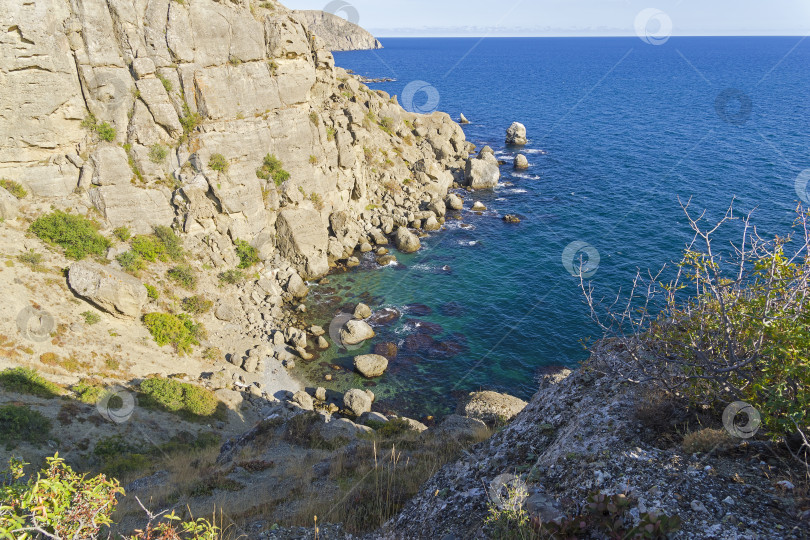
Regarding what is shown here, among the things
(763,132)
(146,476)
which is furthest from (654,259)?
(763,132)

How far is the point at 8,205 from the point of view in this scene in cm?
3450

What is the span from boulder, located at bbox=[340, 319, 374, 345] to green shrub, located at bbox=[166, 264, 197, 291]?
14207 millimetres

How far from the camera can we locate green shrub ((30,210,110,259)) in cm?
3481

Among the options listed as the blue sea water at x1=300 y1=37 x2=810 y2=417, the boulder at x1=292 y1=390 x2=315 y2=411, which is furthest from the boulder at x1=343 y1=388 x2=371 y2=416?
the boulder at x1=292 y1=390 x2=315 y2=411

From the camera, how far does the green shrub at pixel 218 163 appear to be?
42844mm

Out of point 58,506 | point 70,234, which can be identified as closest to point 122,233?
point 70,234

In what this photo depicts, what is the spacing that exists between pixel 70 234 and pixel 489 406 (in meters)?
35.2

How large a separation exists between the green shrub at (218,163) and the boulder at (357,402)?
2561 centimetres

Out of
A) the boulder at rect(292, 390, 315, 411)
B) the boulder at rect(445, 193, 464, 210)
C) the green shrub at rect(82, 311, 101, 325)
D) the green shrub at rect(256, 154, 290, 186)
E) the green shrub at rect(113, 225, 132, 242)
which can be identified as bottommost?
the boulder at rect(292, 390, 315, 411)

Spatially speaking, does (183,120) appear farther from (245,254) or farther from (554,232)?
(554,232)

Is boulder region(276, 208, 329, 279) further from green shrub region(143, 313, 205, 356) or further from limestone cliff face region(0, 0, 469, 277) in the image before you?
green shrub region(143, 313, 205, 356)

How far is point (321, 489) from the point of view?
648 inches

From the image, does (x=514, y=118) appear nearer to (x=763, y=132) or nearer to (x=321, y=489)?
(x=763, y=132)

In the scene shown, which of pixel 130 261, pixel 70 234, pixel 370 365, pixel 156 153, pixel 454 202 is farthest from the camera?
pixel 454 202
